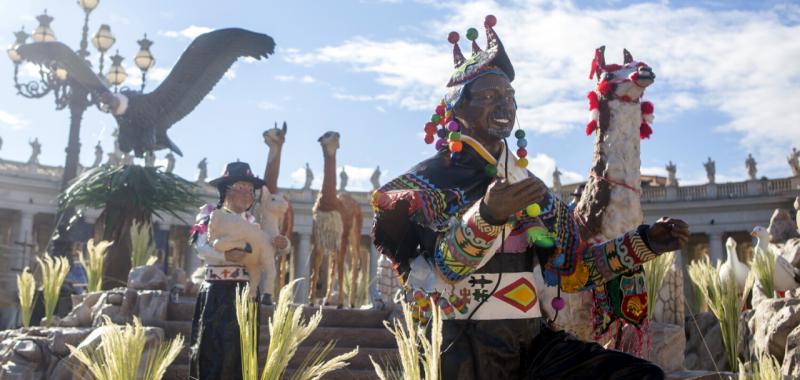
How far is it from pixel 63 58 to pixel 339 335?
8198mm

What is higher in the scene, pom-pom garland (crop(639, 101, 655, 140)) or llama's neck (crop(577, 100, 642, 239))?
pom-pom garland (crop(639, 101, 655, 140))

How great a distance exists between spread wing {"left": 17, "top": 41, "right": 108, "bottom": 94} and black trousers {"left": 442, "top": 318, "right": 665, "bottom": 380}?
40.7 feet

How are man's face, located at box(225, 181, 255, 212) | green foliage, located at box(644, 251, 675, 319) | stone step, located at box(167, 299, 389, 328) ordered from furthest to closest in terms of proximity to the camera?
1. stone step, located at box(167, 299, 389, 328)
2. green foliage, located at box(644, 251, 675, 319)
3. man's face, located at box(225, 181, 255, 212)

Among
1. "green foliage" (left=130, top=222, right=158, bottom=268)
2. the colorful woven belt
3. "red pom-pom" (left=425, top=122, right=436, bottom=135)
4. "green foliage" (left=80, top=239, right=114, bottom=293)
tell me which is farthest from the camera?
"green foliage" (left=130, top=222, right=158, bottom=268)

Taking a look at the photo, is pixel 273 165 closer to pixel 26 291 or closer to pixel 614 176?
pixel 26 291

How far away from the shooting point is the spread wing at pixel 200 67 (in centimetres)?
1325

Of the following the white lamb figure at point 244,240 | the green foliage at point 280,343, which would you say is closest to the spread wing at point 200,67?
the white lamb figure at point 244,240

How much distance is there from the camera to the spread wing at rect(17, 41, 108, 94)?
13.3 metres

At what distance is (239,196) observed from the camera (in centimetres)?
645

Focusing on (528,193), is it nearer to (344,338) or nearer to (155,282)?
(344,338)

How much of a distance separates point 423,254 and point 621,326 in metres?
1.01

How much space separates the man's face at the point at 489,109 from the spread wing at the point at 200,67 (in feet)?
34.9

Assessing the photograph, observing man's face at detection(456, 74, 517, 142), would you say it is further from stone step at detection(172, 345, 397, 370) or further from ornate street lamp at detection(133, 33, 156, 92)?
ornate street lamp at detection(133, 33, 156, 92)

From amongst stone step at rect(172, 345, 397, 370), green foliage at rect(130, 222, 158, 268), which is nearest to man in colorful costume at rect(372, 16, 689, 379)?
stone step at rect(172, 345, 397, 370)
